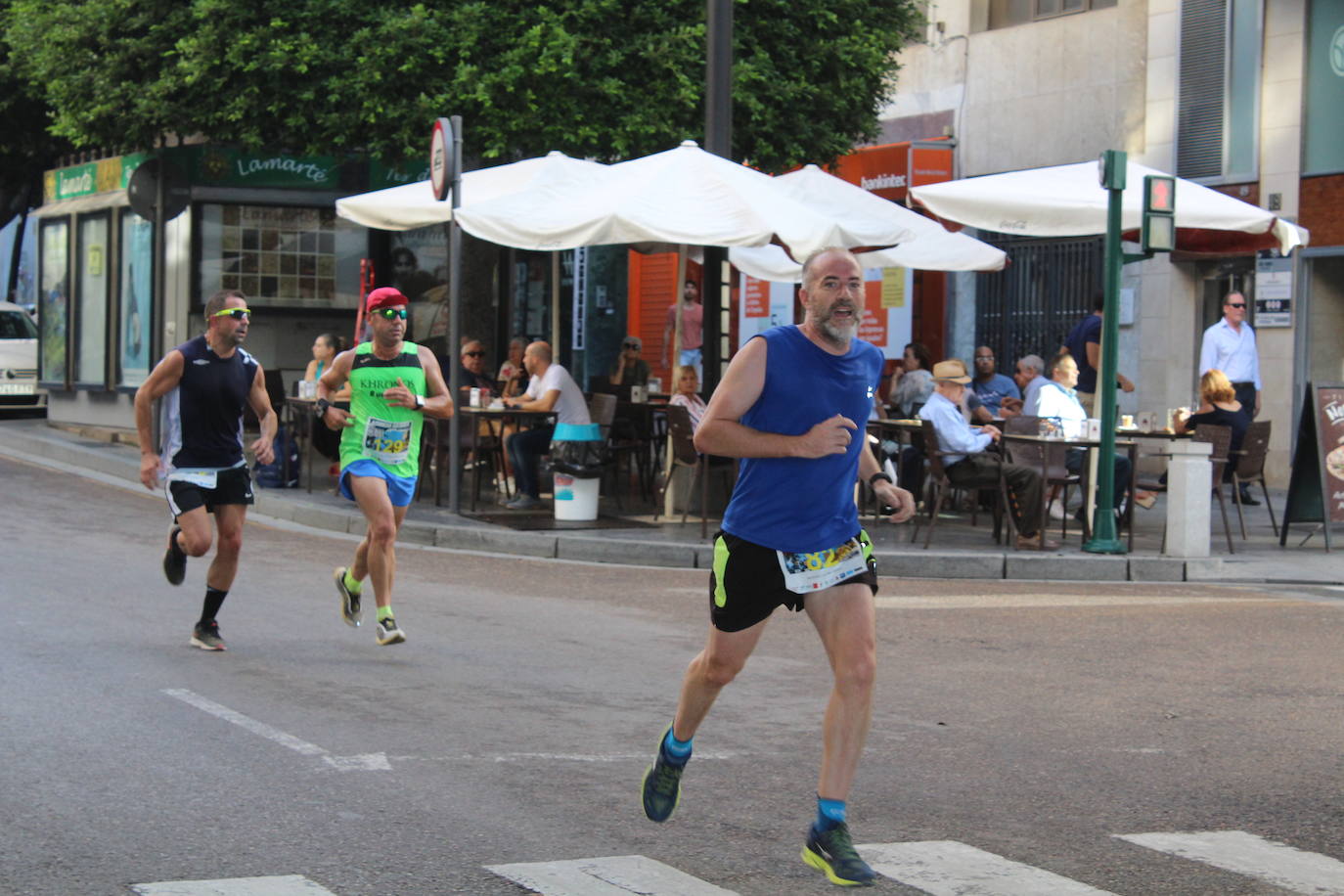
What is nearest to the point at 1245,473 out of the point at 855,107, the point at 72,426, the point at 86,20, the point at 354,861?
the point at 855,107

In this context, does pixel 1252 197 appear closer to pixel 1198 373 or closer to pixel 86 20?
pixel 1198 373

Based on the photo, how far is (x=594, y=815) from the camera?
5.89 meters

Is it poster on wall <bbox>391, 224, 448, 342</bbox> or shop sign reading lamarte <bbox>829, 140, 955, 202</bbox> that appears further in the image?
shop sign reading lamarte <bbox>829, 140, 955, 202</bbox>

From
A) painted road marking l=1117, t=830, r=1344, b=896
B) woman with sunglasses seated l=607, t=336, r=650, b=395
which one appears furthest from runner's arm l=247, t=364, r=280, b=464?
woman with sunglasses seated l=607, t=336, r=650, b=395

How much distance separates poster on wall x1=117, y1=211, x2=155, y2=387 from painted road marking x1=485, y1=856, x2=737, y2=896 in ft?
60.5

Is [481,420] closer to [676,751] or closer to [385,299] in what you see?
[385,299]

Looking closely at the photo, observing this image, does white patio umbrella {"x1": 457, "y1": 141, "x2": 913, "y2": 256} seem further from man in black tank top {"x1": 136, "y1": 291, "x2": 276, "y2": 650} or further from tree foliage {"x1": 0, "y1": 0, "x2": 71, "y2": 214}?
tree foliage {"x1": 0, "y1": 0, "x2": 71, "y2": 214}

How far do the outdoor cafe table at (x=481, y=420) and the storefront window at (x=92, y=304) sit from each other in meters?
8.78

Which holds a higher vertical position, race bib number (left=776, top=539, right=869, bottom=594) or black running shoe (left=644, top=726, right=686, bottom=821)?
race bib number (left=776, top=539, right=869, bottom=594)

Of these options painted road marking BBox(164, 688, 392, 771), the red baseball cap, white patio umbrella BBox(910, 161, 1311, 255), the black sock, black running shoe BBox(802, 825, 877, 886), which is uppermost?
white patio umbrella BBox(910, 161, 1311, 255)

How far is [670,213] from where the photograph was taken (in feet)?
46.0

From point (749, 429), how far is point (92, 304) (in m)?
20.3

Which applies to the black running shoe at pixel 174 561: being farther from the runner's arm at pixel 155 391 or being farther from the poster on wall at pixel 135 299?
the poster on wall at pixel 135 299

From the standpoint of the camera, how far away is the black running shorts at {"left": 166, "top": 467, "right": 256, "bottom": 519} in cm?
910
